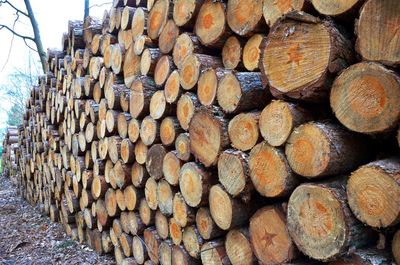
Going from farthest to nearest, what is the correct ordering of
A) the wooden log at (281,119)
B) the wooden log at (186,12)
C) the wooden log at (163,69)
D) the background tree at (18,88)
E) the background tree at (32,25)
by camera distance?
the background tree at (18,88) < the background tree at (32,25) < the wooden log at (163,69) < the wooden log at (186,12) < the wooden log at (281,119)

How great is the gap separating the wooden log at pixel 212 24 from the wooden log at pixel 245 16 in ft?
0.25

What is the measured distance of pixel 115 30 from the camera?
338 centimetres

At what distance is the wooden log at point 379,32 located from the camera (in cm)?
116

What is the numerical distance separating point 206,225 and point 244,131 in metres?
0.70

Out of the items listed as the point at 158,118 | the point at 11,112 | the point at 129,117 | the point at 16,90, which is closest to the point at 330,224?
the point at 158,118

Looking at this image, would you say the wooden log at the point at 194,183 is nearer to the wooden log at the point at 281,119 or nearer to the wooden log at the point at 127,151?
the wooden log at the point at 281,119

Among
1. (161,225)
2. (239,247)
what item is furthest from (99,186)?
(239,247)

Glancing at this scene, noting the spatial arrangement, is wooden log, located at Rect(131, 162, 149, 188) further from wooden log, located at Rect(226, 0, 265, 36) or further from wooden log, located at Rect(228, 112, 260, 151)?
wooden log, located at Rect(226, 0, 265, 36)

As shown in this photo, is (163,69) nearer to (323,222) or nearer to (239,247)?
(239,247)

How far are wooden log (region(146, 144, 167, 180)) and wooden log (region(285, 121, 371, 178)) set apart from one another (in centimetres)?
126

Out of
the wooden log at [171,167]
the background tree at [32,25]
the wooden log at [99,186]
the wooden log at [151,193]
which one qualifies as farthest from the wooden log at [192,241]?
the background tree at [32,25]

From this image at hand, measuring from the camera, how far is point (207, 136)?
2.01 meters

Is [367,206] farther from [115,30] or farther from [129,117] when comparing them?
[115,30]

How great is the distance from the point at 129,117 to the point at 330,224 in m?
2.02
